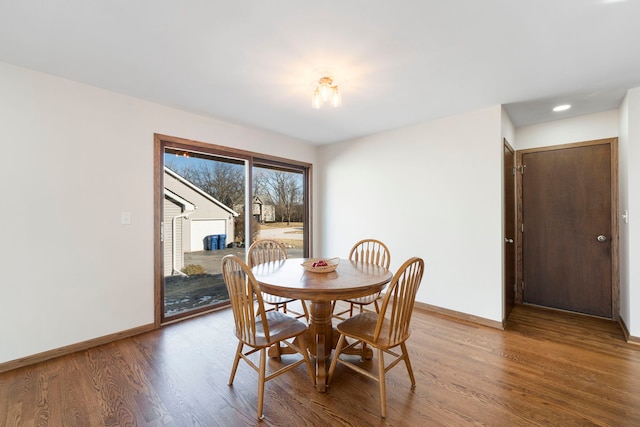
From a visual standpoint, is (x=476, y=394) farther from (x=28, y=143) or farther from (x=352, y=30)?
(x=28, y=143)

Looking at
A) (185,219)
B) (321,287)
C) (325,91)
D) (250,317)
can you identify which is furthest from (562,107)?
(185,219)

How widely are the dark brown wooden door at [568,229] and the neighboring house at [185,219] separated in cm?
401

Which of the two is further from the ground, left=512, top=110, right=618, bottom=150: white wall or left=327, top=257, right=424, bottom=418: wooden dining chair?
left=512, top=110, right=618, bottom=150: white wall

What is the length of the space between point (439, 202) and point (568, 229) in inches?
62.7

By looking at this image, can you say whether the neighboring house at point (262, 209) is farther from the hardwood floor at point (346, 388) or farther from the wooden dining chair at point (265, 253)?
the hardwood floor at point (346, 388)

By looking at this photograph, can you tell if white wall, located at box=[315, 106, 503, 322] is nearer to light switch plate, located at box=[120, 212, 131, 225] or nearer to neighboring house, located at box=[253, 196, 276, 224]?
neighboring house, located at box=[253, 196, 276, 224]

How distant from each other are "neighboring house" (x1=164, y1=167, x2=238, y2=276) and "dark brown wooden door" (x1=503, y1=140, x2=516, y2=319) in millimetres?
3358

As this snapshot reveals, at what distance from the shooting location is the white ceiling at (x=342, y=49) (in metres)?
1.52

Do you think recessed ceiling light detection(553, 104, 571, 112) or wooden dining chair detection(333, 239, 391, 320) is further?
recessed ceiling light detection(553, 104, 571, 112)

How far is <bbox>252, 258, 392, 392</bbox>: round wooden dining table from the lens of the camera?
5.60ft

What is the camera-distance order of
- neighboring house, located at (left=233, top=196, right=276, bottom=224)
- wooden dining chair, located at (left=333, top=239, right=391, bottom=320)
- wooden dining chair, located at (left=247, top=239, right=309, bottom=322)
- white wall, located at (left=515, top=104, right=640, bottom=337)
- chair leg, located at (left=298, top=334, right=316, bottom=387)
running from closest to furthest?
chair leg, located at (left=298, top=334, right=316, bottom=387) < wooden dining chair, located at (left=333, top=239, right=391, bottom=320) < white wall, located at (left=515, top=104, right=640, bottom=337) < wooden dining chair, located at (left=247, top=239, right=309, bottom=322) < neighboring house, located at (left=233, top=196, right=276, bottom=224)

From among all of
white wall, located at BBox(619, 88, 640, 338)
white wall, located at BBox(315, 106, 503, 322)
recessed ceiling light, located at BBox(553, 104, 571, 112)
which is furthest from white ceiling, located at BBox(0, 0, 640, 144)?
white wall, located at BBox(315, 106, 503, 322)

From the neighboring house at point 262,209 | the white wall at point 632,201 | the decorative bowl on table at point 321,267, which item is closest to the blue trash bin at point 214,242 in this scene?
the neighboring house at point 262,209

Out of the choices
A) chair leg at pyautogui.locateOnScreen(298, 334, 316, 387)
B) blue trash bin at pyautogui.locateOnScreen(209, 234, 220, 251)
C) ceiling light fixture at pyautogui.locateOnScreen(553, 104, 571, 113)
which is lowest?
chair leg at pyautogui.locateOnScreen(298, 334, 316, 387)
